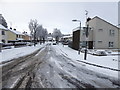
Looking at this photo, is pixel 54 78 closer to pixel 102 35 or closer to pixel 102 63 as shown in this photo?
pixel 102 63

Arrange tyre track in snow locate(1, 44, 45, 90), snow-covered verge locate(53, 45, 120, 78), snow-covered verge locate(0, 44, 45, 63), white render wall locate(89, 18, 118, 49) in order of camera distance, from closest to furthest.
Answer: tyre track in snow locate(1, 44, 45, 90)
snow-covered verge locate(53, 45, 120, 78)
snow-covered verge locate(0, 44, 45, 63)
white render wall locate(89, 18, 118, 49)

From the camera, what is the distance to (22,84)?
7234 mm

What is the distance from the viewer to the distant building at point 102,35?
35.2m

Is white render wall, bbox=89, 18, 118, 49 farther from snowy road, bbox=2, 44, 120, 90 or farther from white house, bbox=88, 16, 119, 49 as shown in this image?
snowy road, bbox=2, 44, 120, 90

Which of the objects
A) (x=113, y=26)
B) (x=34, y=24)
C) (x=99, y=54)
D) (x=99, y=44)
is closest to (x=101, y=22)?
(x=113, y=26)

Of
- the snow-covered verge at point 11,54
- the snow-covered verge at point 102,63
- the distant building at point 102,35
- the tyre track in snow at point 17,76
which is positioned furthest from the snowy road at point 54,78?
the distant building at point 102,35

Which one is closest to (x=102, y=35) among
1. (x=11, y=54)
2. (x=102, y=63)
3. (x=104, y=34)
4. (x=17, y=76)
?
(x=104, y=34)

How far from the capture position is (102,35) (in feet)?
116

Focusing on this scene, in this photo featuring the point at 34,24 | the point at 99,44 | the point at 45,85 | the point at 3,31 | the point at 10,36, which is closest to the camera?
the point at 45,85

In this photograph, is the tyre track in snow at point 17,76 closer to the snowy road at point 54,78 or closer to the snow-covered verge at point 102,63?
the snowy road at point 54,78

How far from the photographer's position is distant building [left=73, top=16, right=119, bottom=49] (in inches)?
1385

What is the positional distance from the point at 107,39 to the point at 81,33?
682cm

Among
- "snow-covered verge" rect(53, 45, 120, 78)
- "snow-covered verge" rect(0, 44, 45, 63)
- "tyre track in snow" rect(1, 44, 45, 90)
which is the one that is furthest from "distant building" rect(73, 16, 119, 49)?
"tyre track in snow" rect(1, 44, 45, 90)

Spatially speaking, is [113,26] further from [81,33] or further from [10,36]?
[10,36]
